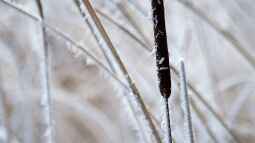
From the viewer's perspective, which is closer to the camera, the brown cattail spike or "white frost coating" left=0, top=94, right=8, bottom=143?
the brown cattail spike

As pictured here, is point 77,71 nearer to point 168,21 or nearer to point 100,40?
point 168,21

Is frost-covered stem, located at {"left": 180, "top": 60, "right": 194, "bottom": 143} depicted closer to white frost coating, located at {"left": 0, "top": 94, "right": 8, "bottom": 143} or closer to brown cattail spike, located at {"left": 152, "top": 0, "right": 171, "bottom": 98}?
brown cattail spike, located at {"left": 152, "top": 0, "right": 171, "bottom": 98}

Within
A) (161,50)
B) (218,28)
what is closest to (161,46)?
(161,50)

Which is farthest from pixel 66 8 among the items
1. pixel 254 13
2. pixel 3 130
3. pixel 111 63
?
pixel 111 63

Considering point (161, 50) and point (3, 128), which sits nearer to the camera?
point (161, 50)

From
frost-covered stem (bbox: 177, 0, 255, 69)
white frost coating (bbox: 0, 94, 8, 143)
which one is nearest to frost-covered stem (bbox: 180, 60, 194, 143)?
frost-covered stem (bbox: 177, 0, 255, 69)

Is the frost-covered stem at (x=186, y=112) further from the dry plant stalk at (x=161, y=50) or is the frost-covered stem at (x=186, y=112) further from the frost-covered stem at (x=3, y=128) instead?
the frost-covered stem at (x=3, y=128)

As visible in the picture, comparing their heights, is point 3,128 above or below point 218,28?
below

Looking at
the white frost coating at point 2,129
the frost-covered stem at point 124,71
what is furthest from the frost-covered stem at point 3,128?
the frost-covered stem at point 124,71

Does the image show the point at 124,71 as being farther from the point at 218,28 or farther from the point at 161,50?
the point at 218,28
